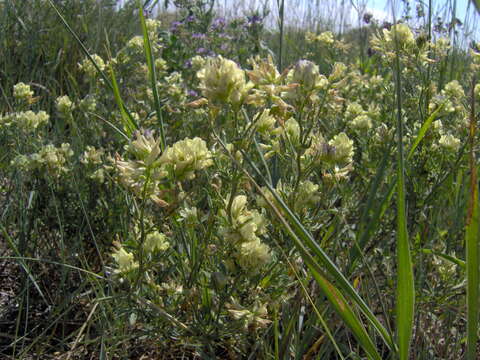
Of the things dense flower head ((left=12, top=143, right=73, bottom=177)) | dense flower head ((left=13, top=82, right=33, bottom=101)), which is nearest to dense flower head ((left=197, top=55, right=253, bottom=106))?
dense flower head ((left=12, top=143, right=73, bottom=177))

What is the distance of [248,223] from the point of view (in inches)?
43.2

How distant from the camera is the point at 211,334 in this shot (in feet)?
3.96

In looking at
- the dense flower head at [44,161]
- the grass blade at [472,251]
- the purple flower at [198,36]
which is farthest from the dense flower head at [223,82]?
the purple flower at [198,36]

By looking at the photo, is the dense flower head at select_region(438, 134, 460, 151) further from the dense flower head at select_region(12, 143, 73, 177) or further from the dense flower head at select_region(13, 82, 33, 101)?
the dense flower head at select_region(13, 82, 33, 101)

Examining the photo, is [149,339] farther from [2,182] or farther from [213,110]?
[2,182]

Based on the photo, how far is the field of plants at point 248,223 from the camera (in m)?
1.05

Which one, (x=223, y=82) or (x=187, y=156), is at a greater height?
(x=223, y=82)

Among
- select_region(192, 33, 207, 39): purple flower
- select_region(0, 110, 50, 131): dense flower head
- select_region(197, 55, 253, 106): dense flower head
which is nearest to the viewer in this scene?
select_region(197, 55, 253, 106): dense flower head

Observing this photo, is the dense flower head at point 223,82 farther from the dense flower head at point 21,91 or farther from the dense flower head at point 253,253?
the dense flower head at point 21,91

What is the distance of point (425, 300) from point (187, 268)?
2.37 ft

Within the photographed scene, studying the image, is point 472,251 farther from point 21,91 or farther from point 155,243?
point 21,91

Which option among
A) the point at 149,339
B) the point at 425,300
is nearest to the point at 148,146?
the point at 149,339

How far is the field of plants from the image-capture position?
1.05 metres

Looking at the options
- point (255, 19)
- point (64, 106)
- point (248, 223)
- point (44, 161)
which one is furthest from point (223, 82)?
point (255, 19)
